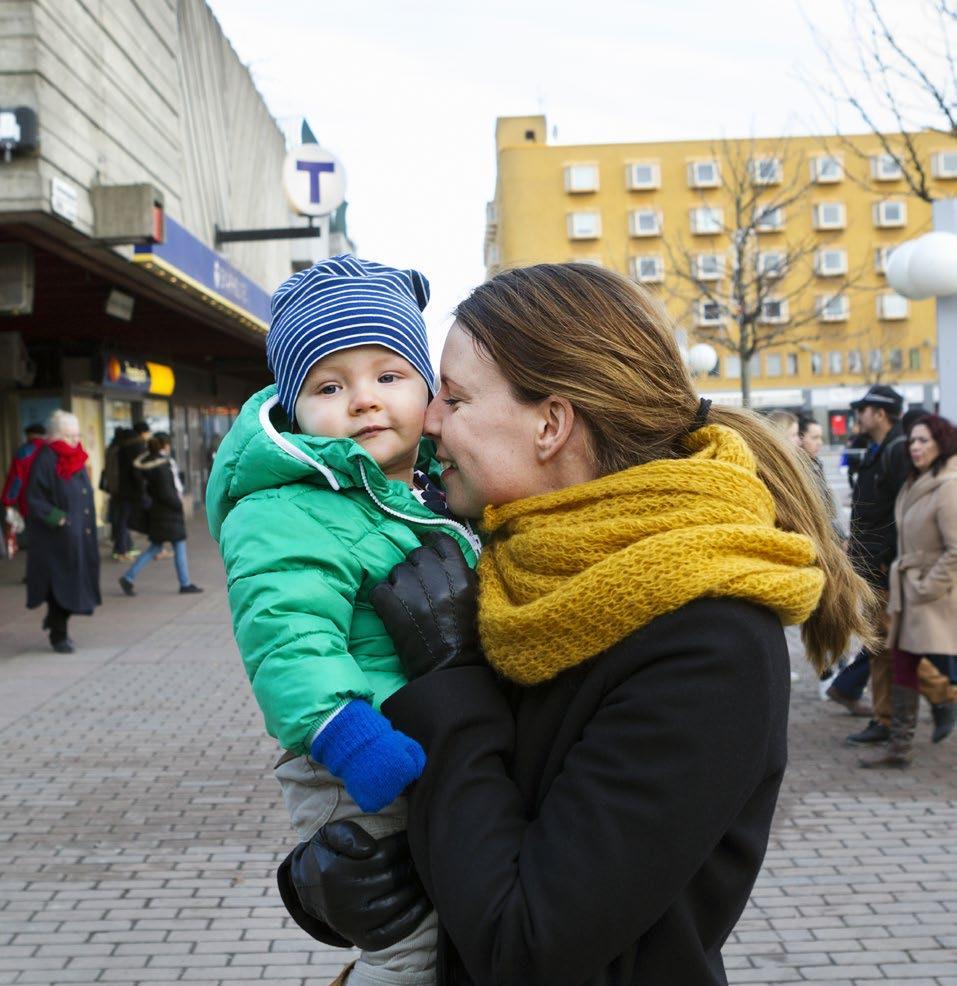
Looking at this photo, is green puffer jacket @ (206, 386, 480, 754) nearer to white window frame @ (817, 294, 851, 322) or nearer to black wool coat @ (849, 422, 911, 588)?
black wool coat @ (849, 422, 911, 588)

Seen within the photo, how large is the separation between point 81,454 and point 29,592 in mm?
1321

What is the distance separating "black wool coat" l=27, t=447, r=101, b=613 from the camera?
9898 mm

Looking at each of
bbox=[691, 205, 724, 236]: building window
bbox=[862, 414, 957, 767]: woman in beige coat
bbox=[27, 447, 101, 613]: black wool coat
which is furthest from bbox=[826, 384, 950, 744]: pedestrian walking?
bbox=[691, 205, 724, 236]: building window

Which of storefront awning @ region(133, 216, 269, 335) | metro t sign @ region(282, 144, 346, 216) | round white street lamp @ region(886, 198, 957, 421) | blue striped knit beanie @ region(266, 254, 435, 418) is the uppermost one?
metro t sign @ region(282, 144, 346, 216)

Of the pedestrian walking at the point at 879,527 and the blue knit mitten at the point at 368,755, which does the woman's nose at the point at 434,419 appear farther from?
the pedestrian walking at the point at 879,527

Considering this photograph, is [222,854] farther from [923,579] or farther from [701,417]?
[701,417]

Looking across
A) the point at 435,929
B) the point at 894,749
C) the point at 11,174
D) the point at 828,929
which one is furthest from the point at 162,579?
the point at 435,929

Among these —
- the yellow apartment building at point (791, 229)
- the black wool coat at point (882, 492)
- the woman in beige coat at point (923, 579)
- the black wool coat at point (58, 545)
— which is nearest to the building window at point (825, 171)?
the yellow apartment building at point (791, 229)

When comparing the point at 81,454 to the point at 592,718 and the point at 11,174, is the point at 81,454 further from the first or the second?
the point at 592,718

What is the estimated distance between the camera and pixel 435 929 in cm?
167

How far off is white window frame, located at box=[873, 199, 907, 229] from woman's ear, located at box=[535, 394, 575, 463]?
68.4m

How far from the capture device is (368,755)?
1.50 m

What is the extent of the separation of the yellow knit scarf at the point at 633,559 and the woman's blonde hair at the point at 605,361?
7 cm

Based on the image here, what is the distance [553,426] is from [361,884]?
0.67 m
